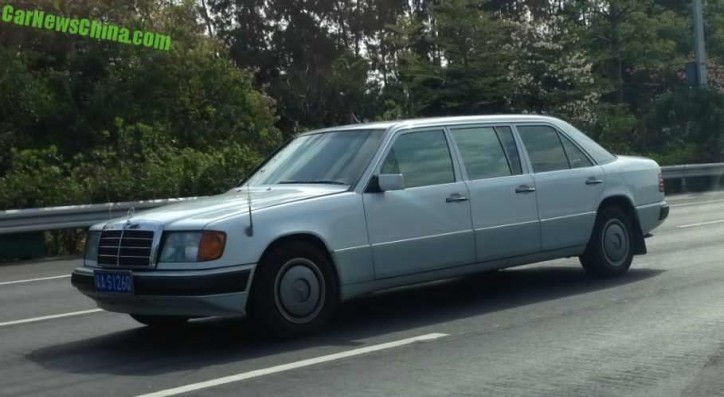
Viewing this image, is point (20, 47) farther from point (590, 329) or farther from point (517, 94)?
point (590, 329)

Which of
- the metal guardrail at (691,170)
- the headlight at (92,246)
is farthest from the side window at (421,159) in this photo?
the metal guardrail at (691,170)

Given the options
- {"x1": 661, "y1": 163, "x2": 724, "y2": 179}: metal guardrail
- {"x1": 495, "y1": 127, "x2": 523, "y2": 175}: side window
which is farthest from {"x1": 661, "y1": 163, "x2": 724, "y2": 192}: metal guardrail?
{"x1": 495, "y1": 127, "x2": 523, "y2": 175}: side window

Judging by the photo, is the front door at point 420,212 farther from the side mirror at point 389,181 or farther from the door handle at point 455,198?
the side mirror at point 389,181

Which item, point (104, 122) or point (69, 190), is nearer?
point (69, 190)

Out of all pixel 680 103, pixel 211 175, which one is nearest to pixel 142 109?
pixel 211 175

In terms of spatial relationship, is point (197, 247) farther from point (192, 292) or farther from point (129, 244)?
point (129, 244)

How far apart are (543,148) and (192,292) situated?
4.17m

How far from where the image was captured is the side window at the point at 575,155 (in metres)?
11.2

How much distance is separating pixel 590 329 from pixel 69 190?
1252cm

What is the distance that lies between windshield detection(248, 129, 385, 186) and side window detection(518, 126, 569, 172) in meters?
1.75

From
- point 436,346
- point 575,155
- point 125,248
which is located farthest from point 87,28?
point 436,346

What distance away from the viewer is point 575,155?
37.1ft

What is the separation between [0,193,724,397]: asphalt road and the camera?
7277 millimetres

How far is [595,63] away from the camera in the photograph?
A: 4056 cm
